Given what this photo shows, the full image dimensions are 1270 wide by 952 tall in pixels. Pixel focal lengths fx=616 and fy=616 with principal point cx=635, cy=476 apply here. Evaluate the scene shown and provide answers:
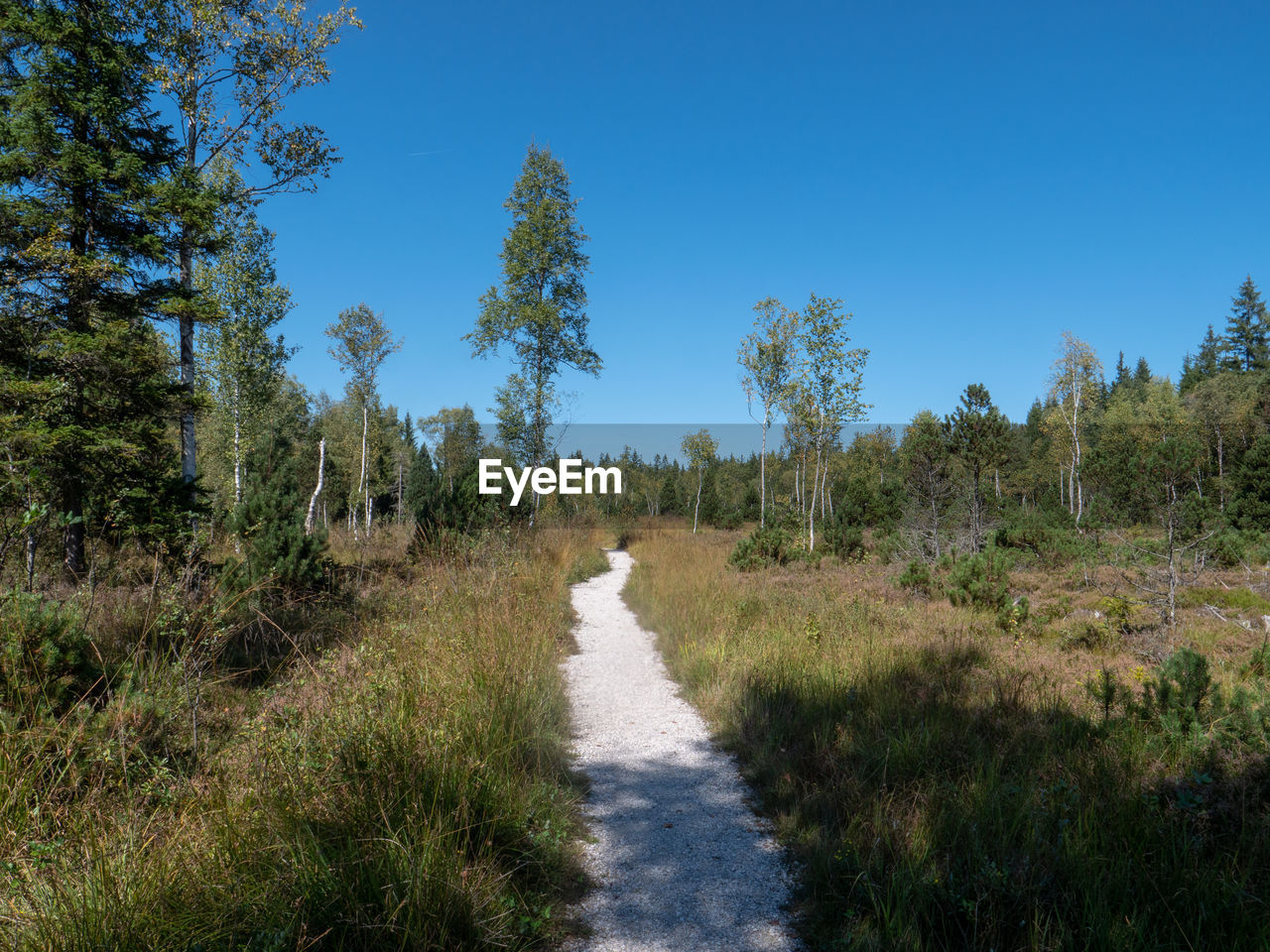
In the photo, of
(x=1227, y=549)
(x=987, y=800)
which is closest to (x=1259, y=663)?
(x=987, y=800)

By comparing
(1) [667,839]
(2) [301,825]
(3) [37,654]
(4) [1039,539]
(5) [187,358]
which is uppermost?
(5) [187,358]

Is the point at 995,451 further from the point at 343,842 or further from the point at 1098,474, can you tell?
the point at 343,842

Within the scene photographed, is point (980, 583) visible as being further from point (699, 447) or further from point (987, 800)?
point (699, 447)

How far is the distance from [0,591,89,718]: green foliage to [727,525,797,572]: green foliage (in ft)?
38.4

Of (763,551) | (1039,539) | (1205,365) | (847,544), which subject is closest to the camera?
(1039,539)

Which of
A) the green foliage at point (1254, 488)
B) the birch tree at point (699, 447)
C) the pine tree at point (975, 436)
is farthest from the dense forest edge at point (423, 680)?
the birch tree at point (699, 447)

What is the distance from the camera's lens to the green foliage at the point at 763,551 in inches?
553

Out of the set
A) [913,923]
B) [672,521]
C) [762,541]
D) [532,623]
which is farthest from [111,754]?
[672,521]

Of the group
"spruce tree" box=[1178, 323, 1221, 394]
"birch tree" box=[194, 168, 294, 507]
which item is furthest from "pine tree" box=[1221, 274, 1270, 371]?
"birch tree" box=[194, 168, 294, 507]

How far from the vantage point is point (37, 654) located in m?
3.63

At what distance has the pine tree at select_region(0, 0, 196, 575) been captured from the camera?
676 centimetres

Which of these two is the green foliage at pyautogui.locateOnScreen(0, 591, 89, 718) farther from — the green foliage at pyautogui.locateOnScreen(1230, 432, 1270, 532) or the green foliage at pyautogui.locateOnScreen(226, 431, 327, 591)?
the green foliage at pyautogui.locateOnScreen(1230, 432, 1270, 532)

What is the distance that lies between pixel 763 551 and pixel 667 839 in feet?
37.7

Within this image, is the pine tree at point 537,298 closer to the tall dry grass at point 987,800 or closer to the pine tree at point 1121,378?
the tall dry grass at point 987,800
